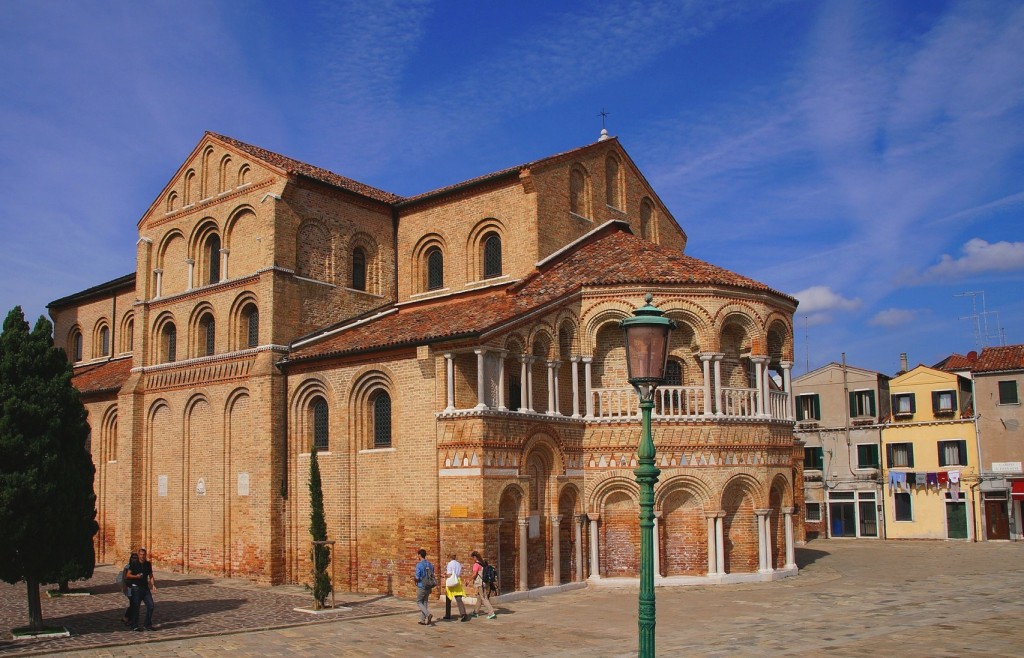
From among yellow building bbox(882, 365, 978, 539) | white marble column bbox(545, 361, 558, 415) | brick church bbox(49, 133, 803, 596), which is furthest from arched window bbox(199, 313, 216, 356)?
yellow building bbox(882, 365, 978, 539)

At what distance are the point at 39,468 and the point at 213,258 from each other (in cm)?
1258

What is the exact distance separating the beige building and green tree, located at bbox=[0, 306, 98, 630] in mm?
32289

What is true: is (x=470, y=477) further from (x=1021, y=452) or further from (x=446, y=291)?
(x=1021, y=452)

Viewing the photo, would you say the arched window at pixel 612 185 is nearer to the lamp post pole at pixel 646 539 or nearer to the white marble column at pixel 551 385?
the white marble column at pixel 551 385

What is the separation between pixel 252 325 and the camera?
87.7 ft

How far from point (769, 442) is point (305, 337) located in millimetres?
13291

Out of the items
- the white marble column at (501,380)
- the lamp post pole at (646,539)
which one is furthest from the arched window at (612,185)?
the lamp post pole at (646,539)

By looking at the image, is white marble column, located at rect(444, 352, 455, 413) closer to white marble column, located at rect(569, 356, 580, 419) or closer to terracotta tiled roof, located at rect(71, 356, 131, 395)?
white marble column, located at rect(569, 356, 580, 419)

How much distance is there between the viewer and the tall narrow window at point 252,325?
2655cm

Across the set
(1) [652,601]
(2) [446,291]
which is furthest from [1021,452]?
(1) [652,601]

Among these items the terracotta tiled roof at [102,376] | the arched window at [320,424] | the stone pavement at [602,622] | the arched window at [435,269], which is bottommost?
the stone pavement at [602,622]

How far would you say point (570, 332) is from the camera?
→ 2402cm

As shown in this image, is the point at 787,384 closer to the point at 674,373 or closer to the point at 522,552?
the point at 674,373

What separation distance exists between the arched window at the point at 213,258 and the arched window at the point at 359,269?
414 cm
